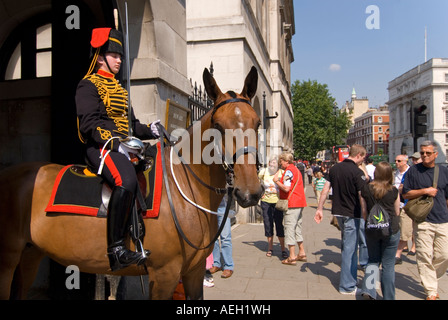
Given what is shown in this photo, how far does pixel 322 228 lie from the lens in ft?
38.6

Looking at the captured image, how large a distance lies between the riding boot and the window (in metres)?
4.43

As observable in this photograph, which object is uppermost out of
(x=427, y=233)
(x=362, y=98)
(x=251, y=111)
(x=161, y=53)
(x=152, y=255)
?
(x=362, y=98)

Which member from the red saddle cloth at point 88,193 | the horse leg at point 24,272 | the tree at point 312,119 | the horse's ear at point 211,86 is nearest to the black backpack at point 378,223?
the horse's ear at point 211,86

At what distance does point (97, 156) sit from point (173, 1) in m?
3.93

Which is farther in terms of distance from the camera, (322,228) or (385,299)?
(322,228)

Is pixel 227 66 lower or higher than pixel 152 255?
higher

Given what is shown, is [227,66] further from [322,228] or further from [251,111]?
[251,111]

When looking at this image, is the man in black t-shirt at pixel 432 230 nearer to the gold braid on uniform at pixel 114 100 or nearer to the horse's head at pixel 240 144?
the horse's head at pixel 240 144

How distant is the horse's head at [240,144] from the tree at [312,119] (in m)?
54.0

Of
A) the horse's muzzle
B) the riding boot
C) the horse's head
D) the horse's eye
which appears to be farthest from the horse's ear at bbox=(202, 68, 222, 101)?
the riding boot

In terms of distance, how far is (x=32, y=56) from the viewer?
20.2 ft

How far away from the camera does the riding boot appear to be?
9.32 ft

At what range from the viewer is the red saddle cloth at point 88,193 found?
120 inches

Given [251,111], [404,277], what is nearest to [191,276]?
[251,111]
